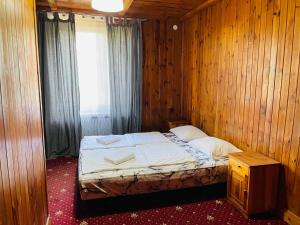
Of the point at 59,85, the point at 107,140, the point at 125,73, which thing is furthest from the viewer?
the point at 125,73

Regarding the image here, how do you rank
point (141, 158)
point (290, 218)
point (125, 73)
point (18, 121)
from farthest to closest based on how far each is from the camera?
point (125, 73)
point (141, 158)
point (290, 218)
point (18, 121)

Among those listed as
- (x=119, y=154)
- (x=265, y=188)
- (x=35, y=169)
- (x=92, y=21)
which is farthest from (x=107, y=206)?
(x=92, y=21)

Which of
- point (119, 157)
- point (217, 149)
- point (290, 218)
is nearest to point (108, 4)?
point (119, 157)

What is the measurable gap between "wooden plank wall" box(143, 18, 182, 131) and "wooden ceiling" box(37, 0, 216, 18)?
323 millimetres

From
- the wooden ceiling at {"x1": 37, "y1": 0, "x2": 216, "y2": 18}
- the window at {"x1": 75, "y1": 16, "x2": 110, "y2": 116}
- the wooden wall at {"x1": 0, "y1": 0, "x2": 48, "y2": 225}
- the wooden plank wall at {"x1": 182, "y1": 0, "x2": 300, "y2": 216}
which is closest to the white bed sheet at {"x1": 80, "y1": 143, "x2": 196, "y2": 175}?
the wooden plank wall at {"x1": 182, "y1": 0, "x2": 300, "y2": 216}

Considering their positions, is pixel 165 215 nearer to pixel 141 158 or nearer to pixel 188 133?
pixel 141 158

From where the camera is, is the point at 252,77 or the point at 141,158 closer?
the point at 252,77

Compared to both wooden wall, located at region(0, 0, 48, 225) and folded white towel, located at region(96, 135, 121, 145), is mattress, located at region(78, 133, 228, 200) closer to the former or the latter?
folded white towel, located at region(96, 135, 121, 145)

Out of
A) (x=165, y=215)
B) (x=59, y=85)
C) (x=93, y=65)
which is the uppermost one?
(x=93, y=65)

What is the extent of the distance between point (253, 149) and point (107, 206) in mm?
1754

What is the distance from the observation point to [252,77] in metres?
2.72

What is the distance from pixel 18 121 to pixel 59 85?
9.71 ft

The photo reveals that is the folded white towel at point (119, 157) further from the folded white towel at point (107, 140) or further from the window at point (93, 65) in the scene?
the window at point (93, 65)

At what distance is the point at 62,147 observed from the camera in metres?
4.12
